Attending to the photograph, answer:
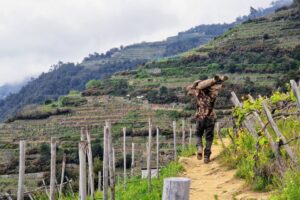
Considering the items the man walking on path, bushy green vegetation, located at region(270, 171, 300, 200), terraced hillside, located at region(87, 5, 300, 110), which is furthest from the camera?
terraced hillside, located at region(87, 5, 300, 110)

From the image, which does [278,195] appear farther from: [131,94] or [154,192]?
[131,94]

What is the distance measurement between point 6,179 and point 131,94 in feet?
84.4

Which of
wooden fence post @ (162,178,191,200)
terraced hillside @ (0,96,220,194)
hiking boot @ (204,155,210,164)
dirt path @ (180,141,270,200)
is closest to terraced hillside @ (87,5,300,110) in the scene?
terraced hillside @ (0,96,220,194)

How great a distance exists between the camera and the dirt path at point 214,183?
700 centimetres

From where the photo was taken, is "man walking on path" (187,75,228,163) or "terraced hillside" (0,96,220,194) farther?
"terraced hillside" (0,96,220,194)

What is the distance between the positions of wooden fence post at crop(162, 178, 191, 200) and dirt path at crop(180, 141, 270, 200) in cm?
352

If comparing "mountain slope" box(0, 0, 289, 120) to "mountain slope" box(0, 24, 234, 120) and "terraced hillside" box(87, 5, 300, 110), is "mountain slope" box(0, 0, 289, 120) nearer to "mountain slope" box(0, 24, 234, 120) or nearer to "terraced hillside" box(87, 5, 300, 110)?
"mountain slope" box(0, 24, 234, 120)

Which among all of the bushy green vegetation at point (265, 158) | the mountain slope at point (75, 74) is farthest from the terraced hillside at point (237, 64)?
the mountain slope at point (75, 74)

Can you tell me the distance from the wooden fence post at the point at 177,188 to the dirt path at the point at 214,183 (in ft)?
11.5

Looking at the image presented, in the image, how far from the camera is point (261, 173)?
693 cm

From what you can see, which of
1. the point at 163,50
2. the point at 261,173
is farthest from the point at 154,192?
the point at 163,50

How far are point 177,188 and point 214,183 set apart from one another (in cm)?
530

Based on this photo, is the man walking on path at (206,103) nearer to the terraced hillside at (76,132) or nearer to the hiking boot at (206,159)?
the hiking boot at (206,159)

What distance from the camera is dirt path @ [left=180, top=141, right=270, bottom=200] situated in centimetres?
700
